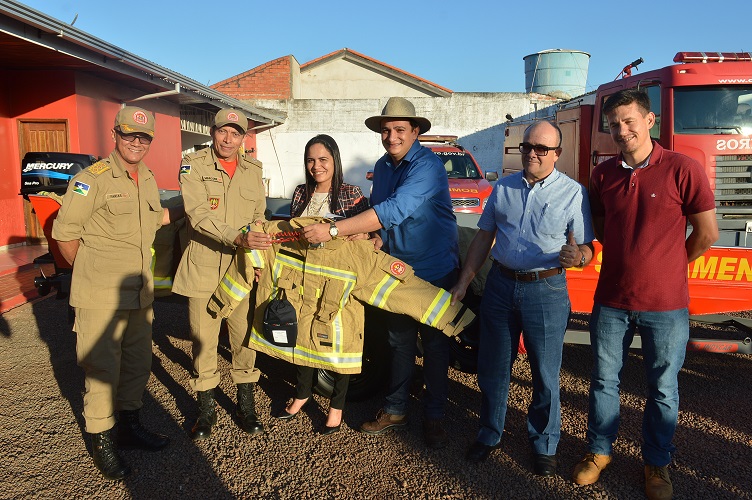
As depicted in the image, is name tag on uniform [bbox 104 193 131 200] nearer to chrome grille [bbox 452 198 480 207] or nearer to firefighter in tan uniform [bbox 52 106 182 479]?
firefighter in tan uniform [bbox 52 106 182 479]

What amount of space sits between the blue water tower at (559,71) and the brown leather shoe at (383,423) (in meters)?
18.9

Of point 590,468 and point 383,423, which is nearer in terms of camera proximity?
point 590,468

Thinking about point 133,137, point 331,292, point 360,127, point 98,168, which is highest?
point 360,127

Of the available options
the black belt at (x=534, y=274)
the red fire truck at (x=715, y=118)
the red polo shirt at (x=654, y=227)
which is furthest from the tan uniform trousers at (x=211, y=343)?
the red fire truck at (x=715, y=118)

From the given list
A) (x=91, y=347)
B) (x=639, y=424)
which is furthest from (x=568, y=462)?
(x=91, y=347)

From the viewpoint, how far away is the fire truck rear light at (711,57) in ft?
23.1

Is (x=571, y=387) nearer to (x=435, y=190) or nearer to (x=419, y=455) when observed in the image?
(x=419, y=455)

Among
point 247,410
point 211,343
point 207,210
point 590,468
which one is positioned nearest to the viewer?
point 590,468

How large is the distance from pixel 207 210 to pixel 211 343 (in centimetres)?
89

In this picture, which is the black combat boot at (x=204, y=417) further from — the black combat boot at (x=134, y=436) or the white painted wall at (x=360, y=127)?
the white painted wall at (x=360, y=127)

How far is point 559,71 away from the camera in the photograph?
20391 mm

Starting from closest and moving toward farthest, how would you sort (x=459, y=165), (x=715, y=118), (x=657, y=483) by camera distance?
1. (x=657, y=483)
2. (x=715, y=118)
3. (x=459, y=165)

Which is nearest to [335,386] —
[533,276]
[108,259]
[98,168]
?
[533,276]

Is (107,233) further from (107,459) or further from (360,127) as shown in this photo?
(360,127)
